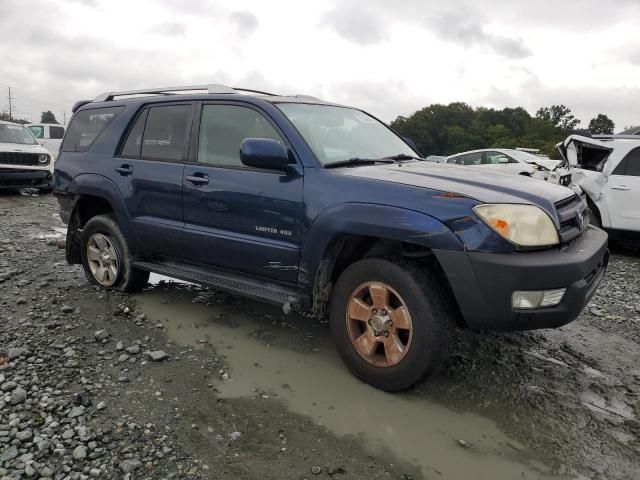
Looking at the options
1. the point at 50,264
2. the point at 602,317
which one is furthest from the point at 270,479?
the point at 50,264

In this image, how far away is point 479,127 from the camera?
6794cm

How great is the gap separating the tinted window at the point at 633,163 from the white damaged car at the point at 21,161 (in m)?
11.6

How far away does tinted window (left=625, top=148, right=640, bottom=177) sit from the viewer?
7.17m

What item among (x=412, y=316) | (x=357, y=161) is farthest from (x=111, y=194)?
(x=412, y=316)

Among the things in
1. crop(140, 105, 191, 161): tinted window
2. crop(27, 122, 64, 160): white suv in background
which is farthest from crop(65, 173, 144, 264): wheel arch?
crop(27, 122, 64, 160): white suv in background

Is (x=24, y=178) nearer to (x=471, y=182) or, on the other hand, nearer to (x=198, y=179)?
(x=198, y=179)

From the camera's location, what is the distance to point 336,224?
311 cm

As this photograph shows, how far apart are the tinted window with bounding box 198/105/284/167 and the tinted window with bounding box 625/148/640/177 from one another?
19.5ft

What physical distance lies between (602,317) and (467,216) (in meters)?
2.70

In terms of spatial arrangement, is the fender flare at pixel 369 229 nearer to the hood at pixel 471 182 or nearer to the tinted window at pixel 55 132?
the hood at pixel 471 182

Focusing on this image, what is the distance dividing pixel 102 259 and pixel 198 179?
1.63 meters

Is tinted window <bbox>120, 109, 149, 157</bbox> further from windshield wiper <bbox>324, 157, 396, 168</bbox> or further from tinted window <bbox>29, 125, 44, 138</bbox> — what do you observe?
tinted window <bbox>29, 125, 44, 138</bbox>

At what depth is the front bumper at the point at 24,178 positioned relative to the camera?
36.1 ft

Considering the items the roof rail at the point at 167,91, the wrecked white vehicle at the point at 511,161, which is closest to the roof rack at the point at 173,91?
the roof rail at the point at 167,91
